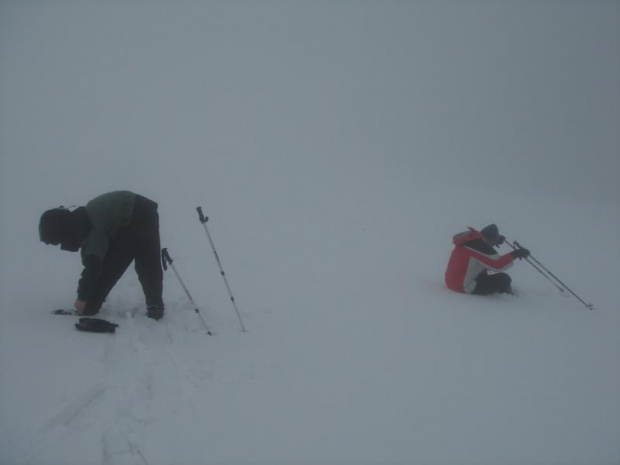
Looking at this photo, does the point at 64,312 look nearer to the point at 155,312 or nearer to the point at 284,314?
the point at 155,312

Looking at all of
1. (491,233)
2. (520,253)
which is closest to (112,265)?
(491,233)

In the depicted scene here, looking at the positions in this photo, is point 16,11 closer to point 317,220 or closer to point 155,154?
point 155,154

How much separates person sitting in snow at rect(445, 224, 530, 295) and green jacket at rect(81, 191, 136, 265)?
5.01 meters

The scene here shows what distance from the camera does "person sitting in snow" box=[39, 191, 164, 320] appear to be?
5.11 metres

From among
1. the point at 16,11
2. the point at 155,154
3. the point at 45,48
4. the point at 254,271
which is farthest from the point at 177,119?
the point at 254,271

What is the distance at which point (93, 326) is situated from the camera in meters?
4.85

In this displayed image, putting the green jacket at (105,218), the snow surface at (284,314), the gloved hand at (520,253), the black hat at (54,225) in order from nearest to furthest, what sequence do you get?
the snow surface at (284,314), the black hat at (54,225), the green jacket at (105,218), the gloved hand at (520,253)

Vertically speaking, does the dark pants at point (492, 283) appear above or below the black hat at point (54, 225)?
below

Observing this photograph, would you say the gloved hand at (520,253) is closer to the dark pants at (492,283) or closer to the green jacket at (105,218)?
the dark pants at (492,283)

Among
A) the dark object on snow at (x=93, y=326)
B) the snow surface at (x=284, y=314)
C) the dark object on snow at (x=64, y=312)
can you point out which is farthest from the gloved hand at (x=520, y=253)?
the dark object on snow at (x=64, y=312)

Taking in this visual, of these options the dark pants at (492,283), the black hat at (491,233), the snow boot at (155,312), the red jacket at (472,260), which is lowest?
the snow boot at (155,312)

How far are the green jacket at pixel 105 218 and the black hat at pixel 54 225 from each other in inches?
10.0

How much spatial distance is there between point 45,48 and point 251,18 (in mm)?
166314

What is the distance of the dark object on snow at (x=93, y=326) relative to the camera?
4.84 m
